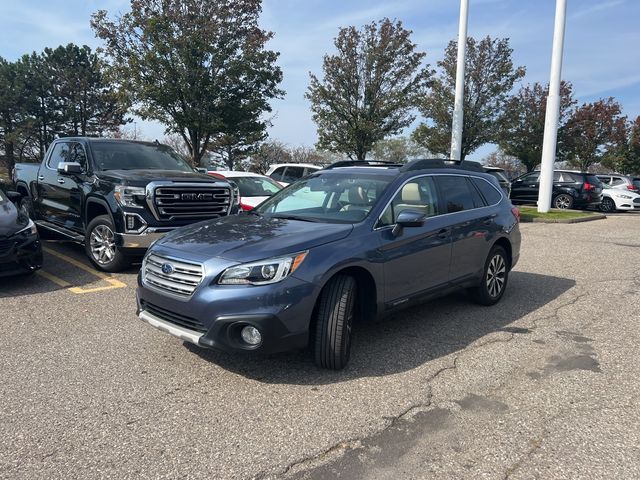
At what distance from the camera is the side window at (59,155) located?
326 inches

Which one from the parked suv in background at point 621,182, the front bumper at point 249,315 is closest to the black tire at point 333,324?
the front bumper at point 249,315

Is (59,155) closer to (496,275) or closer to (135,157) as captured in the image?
(135,157)

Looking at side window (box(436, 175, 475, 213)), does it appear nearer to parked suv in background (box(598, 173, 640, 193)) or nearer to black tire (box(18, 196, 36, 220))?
black tire (box(18, 196, 36, 220))

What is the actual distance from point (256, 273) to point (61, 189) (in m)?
5.86

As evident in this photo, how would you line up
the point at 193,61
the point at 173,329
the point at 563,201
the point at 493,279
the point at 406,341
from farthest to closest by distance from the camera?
1. the point at 563,201
2. the point at 193,61
3. the point at 493,279
4. the point at 406,341
5. the point at 173,329

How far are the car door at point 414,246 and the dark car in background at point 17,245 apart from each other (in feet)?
15.1

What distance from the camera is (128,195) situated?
22.3ft

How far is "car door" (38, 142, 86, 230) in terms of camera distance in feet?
25.3

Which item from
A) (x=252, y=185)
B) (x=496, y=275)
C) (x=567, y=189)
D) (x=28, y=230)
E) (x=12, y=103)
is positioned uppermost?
(x=12, y=103)

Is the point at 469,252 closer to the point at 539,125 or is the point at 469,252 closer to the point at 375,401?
the point at 375,401

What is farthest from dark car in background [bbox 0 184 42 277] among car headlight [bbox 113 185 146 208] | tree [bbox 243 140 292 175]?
tree [bbox 243 140 292 175]

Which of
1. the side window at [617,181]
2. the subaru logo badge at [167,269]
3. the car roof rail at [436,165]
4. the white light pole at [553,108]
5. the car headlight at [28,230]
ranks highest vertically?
the white light pole at [553,108]

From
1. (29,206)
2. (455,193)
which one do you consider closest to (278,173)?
(29,206)

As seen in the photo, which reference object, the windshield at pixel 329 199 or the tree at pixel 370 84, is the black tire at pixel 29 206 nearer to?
the windshield at pixel 329 199
